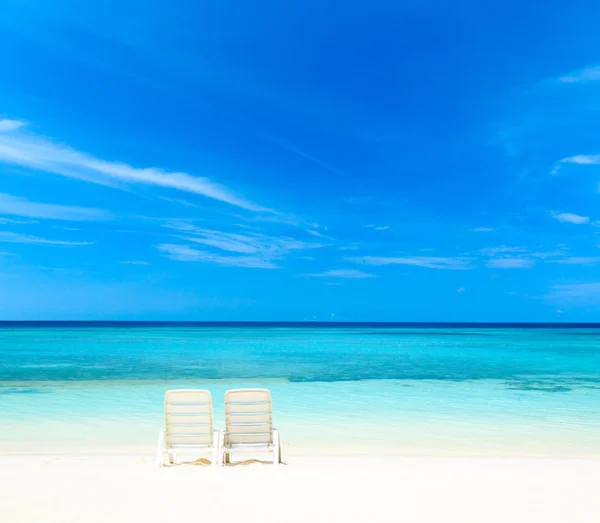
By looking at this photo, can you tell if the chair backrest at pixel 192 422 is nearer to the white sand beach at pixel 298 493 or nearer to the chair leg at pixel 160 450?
the chair leg at pixel 160 450

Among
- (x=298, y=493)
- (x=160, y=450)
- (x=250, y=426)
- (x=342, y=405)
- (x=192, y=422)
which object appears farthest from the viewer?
(x=342, y=405)

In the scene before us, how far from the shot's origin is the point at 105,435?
9.07 meters

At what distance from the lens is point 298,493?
203 inches

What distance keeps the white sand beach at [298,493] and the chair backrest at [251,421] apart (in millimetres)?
337

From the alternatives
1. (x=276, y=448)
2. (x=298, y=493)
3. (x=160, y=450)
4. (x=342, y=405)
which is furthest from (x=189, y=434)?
(x=342, y=405)

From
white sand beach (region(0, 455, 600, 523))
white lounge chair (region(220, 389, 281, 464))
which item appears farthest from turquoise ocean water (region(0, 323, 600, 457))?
white lounge chair (region(220, 389, 281, 464))

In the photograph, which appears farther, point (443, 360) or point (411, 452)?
point (443, 360)

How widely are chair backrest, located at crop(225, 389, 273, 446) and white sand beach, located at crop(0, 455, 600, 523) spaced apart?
0.34 meters

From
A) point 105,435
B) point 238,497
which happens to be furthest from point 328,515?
point 105,435

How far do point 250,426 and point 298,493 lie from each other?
1339mm

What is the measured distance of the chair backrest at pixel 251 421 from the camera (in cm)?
622

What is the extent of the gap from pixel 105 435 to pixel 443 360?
64.0ft

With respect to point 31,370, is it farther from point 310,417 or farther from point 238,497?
point 238,497

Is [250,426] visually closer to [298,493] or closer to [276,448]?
[276,448]
